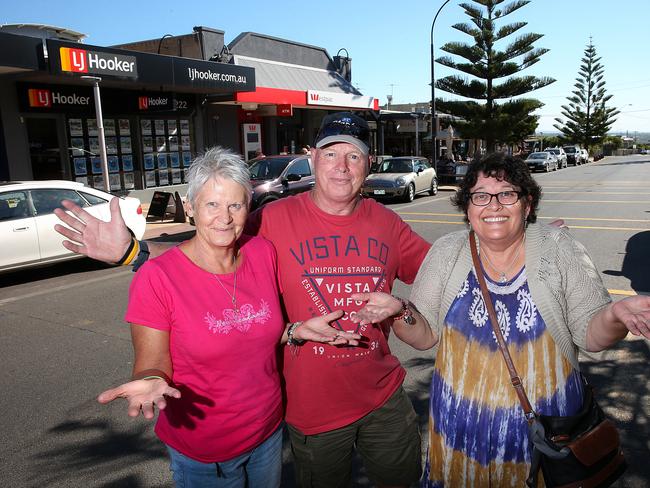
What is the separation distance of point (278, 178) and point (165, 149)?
7242 mm

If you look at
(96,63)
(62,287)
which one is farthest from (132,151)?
(62,287)

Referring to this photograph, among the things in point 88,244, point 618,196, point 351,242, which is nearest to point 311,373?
point 351,242

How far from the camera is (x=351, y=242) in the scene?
2400 millimetres

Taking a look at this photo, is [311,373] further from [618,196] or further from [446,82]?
[446,82]

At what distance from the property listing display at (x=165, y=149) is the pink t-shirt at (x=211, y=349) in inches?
695

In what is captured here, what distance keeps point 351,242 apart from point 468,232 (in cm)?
51

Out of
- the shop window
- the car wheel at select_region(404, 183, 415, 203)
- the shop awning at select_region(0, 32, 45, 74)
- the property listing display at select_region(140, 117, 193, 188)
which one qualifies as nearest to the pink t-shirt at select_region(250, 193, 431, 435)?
the shop awning at select_region(0, 32, 45, 74)

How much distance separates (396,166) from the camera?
1978 cm

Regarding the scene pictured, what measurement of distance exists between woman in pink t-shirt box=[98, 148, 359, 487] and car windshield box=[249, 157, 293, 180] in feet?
39.8

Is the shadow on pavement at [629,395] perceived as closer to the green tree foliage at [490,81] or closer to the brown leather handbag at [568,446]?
the brown leather handbag at [568,446]

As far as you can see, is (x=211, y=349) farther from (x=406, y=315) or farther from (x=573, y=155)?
(x=573, y=155)

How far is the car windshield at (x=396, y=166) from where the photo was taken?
1956 centimetres

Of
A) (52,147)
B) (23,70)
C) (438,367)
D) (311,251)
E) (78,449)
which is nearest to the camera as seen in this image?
(438,367)

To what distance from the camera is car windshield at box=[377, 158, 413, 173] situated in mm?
19562
